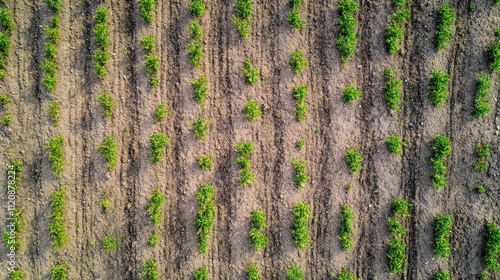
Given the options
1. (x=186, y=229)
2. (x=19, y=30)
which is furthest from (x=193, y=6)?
(x=186, y=229)

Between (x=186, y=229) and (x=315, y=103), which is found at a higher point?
(x=315, y=103)

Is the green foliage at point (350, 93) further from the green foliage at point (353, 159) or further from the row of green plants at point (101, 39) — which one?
the row of green plants at point (101, 39)

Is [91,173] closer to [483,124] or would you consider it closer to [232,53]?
[232,53]

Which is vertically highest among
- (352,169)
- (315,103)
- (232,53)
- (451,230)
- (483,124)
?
(232,53)

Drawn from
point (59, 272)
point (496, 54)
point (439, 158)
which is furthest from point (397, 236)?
point (59, 272)

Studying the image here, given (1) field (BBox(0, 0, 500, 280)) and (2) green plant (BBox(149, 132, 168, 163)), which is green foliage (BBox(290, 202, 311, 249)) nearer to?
(1) field (BBox(0, 0, 500, 280))

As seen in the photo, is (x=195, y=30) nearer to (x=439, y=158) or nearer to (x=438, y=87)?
(x=438, y=87)

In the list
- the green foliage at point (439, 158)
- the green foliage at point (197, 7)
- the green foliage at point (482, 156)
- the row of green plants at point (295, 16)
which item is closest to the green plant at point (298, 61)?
the row of green plants at point (295, 16)
